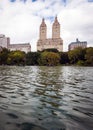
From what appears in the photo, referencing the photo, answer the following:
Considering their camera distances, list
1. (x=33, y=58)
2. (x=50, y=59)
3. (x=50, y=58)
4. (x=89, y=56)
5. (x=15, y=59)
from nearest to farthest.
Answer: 1. (x=89, y=56)
2. (x=50, y=58)
3. (x=50, y=59)
4. (x=15, y=59)
5. (x=33, y=58)

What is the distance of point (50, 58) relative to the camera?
126 meters

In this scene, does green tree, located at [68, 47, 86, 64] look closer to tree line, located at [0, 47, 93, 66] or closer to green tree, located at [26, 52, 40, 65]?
tree line, located at [0, 47, 93, 66]

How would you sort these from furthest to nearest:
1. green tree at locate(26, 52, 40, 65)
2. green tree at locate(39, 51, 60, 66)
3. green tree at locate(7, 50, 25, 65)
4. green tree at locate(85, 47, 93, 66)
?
green tree at locate(26, 52, 40, 65) → green tree at locate(7, 50, 25, 65) → green tree at locate(39, 51, 60, 66) → green tree at locate(85, 47, 93, 66)

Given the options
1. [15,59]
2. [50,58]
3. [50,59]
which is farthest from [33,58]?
[50,58]

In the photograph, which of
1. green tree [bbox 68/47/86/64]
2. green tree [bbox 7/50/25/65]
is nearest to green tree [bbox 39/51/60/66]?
green tree [bbox 68/47/86/64]

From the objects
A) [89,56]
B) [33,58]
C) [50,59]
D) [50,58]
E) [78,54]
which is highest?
[78,54]

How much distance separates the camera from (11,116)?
8.63 m

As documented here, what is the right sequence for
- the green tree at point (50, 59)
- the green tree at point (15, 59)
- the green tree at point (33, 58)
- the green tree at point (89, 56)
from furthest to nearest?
the green tree at point (33, 58) → the green tree at point (15, 59) → the green tree at point (50, 59) → the green tree at point (89, 56)

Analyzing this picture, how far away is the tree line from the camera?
126438 millimetres

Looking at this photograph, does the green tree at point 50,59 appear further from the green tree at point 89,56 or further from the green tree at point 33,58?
the green tree at point 33,58

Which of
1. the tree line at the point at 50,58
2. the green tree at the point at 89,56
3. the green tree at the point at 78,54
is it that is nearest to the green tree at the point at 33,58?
the tree line at the point at 50,58

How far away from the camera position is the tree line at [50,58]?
12644cm

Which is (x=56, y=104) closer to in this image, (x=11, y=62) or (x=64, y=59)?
(x=11, y=62)

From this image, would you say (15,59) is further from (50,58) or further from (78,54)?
(78,54)
